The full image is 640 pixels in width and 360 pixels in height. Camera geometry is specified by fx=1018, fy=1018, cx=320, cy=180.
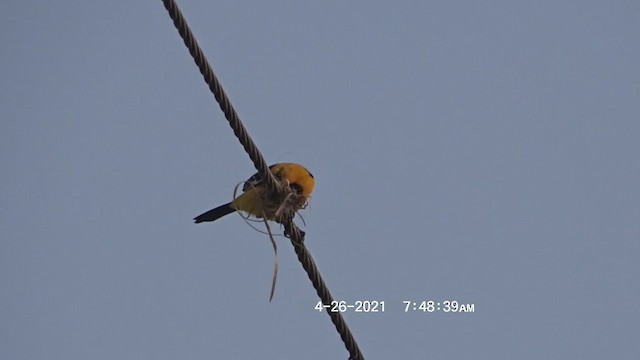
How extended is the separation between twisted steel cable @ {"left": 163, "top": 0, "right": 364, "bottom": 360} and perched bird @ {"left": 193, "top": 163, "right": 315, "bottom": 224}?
0.36 feet

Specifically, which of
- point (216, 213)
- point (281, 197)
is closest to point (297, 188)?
point (281, 197)

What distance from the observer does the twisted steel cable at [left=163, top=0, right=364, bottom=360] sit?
4.17m

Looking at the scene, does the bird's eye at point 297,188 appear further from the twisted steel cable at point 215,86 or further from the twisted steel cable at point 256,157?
the twisted steel cable at point 215,86

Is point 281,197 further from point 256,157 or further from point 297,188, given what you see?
point 256,157

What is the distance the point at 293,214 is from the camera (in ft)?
18.6

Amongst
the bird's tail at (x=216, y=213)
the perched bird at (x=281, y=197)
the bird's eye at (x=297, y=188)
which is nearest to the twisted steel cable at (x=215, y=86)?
the perched bird at (x=281, y=197)

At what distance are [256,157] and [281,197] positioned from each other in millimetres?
882

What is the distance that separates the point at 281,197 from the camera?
549cm

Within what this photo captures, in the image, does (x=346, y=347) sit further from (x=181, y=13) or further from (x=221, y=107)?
(x=181, y=13)

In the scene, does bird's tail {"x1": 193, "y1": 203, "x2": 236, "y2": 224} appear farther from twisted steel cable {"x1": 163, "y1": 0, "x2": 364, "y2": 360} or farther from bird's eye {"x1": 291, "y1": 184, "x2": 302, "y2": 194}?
twisted steel cable {"x1": 163, "y1": 0, "x2": 364, "y2": 360}

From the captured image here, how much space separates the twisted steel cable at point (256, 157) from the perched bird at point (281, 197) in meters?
0.11

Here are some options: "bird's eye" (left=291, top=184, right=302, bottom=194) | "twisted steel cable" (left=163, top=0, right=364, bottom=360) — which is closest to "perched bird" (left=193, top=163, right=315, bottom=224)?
"bird's eye" (left=291, top=184, right=302, bottom=194)

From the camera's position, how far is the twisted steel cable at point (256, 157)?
4.17 m

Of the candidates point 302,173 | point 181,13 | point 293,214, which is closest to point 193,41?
point 181,13
